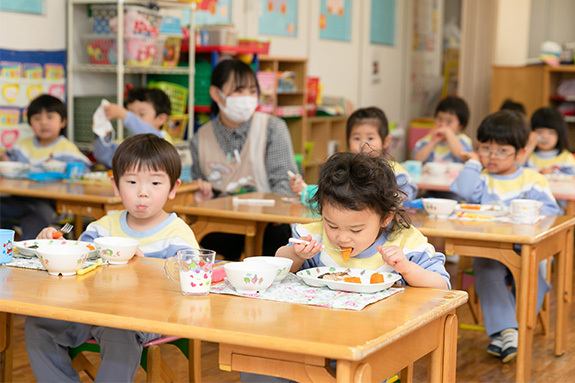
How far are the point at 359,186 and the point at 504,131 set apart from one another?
1669 millimetres

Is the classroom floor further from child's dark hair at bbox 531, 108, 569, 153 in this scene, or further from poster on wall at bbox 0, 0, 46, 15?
poster on wall at bbox 0, 0, 46, 15

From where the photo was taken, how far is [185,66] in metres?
5.56

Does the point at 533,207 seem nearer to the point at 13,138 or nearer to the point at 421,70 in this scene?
the point at 13,138

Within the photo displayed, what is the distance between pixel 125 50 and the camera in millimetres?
4953

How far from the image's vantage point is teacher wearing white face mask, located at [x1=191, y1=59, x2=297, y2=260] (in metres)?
3.96

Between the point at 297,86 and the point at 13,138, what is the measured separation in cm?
264

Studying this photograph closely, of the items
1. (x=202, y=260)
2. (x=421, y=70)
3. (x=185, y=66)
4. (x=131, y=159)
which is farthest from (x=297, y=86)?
(x=202, y=260)

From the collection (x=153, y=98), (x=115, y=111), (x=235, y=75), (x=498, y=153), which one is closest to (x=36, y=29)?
(x=153, y=98)

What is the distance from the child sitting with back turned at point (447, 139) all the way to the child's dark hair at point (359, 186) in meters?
3.05

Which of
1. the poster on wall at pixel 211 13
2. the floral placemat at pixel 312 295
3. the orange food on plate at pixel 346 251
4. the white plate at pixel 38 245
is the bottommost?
the floral placemat at pixel 312 295

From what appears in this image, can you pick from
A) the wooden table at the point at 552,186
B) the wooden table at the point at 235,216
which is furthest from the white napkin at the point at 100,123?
the wooden table at the point at 552,186

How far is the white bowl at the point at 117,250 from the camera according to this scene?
7.19 ft

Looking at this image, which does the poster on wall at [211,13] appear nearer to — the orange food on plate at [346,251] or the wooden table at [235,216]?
the wooden table at [235,216]

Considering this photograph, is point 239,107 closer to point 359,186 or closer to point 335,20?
point 359,186
